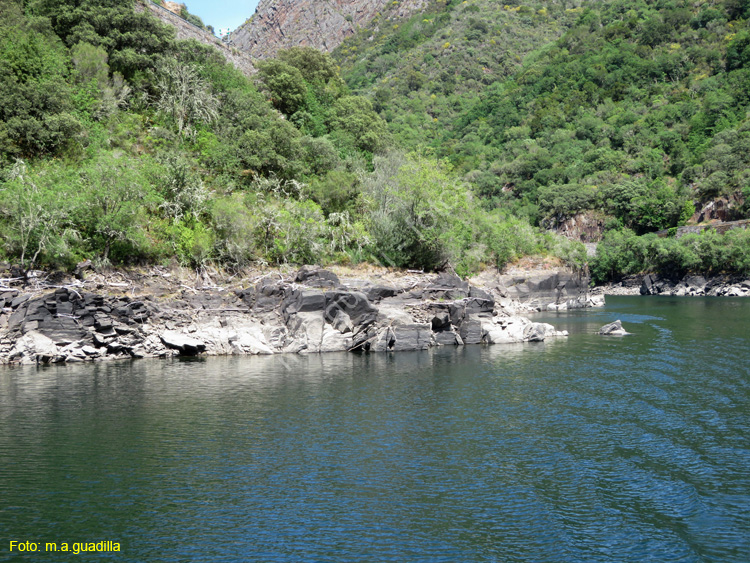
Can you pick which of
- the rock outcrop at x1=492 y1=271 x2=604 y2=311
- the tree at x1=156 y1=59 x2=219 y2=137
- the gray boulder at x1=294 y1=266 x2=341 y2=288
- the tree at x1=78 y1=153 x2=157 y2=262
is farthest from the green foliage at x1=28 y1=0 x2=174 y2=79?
the rock outcrop at x1=492 y1=271 x2=604 y2=311

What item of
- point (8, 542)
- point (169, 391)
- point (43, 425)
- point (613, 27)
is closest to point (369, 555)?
point (8, 542)

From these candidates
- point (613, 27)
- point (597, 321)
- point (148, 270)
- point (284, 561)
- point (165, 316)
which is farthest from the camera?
point (613, 27)

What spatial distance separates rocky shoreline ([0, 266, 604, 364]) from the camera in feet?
130

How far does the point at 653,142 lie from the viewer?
5507 inches

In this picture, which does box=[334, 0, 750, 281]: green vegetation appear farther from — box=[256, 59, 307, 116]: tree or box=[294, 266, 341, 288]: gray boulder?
box=[294, 266, 341, 288]: gray boulder

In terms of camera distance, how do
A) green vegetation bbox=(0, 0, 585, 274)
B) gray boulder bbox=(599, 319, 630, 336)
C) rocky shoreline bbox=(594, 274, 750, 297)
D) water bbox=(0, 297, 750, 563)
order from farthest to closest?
rocky shoreline bbox=(594, 274, 750, 297) < gray boulder bbox=(599, 319, 630, 336) < green vegetation bbox=(0, 0, 585, 274) < water bbox=(0, 297, 750, 563)

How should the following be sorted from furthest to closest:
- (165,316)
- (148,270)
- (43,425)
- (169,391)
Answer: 1. (148,270)
2. (165,316)
3. (169,391)
4. (43,425)

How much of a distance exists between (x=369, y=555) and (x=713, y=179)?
128 meters

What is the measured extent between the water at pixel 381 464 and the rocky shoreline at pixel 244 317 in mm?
4456

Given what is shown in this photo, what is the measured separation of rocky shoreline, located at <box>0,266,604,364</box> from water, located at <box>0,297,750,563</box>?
175 inches

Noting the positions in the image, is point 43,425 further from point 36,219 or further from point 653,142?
point 653,142

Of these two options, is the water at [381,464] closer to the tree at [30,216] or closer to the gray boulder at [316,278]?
the tree at [30,216]

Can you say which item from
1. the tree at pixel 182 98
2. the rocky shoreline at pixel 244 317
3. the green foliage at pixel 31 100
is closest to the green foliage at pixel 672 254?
the rocky shoreline at pixel 244 317

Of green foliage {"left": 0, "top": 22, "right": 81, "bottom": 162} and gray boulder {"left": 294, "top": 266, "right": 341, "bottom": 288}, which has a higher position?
green foliage {"left": 0, "top": 22, "right": 81, "bottom": 162}
